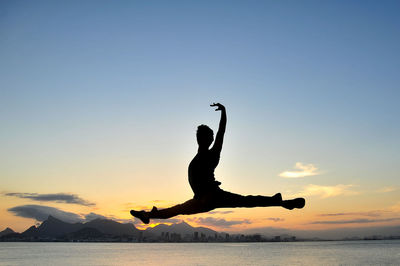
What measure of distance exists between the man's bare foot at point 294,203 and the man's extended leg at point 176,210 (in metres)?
1.33

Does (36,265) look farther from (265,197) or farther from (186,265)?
(265,197)

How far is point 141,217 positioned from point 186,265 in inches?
6249

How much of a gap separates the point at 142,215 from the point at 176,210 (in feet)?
2.64

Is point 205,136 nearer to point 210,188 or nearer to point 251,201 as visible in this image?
point 210,188

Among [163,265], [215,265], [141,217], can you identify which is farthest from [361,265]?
[141,217]

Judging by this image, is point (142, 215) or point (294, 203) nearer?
point (294, 203)

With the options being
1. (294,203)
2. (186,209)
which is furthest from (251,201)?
(186,209)

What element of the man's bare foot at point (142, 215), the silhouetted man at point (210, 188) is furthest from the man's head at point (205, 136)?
the man's bare foot at point (142, 215)

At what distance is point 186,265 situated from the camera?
160 m

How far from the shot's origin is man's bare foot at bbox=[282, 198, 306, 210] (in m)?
7.28

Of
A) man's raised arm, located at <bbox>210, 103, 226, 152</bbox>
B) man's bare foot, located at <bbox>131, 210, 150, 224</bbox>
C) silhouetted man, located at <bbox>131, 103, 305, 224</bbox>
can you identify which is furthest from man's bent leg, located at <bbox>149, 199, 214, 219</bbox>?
man's raised arm, located at <bbox>210, 103, 226, 152</bbox>

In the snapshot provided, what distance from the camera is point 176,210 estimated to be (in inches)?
310

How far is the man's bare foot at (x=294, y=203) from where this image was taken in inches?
287

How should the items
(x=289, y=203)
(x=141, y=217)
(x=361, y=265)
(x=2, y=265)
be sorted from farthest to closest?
(x=2, y=265) < (x=361, y=265) < (x=141, y=217) < (x=289, y=203)
